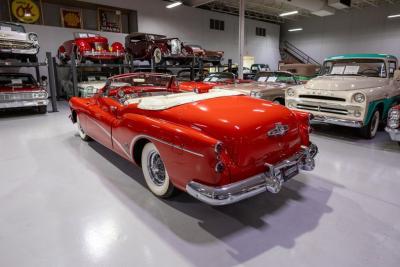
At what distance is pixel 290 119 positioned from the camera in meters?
2.65

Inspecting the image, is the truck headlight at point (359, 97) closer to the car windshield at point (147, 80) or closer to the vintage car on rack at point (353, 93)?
the vintage car on rack at point (353, 93)

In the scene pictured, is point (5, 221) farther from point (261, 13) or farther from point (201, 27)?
point (261, 13)

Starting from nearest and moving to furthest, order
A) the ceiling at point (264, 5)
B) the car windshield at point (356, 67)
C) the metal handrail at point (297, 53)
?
1. the car windshield at point (356, 67)
2. the ceiling at point (264, 5)
3. the metal handrail at point (297, 53)

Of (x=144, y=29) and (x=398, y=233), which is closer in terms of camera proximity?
(x=398, y=233)

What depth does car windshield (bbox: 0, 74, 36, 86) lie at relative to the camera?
738 centimetres

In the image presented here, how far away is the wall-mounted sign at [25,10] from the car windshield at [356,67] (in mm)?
12634

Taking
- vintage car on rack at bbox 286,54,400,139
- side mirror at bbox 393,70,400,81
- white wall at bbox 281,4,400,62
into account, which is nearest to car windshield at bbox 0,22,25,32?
vintage car on rack at bbox 286,54,400,139

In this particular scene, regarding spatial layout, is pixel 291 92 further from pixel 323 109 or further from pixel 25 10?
pixel 25 10

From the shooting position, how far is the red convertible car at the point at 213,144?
2.09m

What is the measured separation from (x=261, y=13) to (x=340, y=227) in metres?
22.1

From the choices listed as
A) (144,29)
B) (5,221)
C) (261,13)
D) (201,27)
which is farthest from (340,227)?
(261,13)

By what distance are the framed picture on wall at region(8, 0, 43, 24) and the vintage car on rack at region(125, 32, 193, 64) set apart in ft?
17.9

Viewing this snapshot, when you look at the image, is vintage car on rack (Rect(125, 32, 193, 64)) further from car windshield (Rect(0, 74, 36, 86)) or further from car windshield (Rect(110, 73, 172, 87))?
car windshield (Rect(110, 73, 172, 87))

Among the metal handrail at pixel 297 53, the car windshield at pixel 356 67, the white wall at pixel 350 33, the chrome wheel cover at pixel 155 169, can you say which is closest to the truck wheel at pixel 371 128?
the car windshield at pixel 356 67
